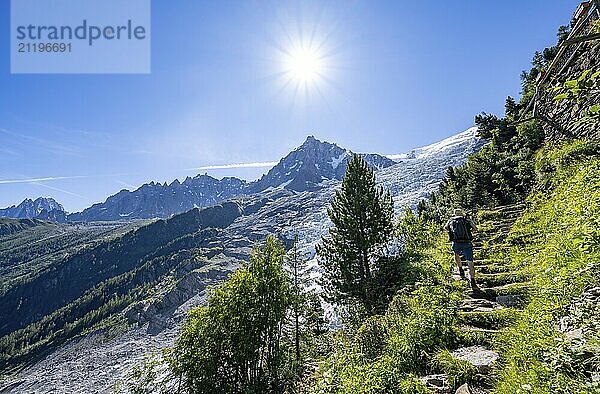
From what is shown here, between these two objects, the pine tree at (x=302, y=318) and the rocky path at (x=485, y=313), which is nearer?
the rocky path at (x=485, y=313)

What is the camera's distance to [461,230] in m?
9.62

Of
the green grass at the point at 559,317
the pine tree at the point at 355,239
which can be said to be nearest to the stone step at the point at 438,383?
the green grass at the point at 559,317

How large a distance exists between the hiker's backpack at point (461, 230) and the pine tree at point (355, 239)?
8.53 m

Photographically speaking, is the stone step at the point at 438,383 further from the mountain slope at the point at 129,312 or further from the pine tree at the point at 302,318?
the mountain slope at the point at 129,312

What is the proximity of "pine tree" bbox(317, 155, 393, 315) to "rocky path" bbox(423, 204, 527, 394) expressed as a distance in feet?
21.5

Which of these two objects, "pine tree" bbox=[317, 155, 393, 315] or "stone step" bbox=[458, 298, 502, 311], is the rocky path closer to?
"stone step" bbox=[458, 298, 502, 311]

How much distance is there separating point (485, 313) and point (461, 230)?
10.9 ft

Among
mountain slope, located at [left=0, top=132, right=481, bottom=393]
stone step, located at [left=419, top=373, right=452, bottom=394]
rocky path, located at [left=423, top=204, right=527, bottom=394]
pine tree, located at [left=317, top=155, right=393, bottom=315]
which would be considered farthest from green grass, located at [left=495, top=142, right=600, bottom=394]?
mountain slope, located at [left=0, top=132, right=481, bottom=393]

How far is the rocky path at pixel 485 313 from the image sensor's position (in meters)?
4.87

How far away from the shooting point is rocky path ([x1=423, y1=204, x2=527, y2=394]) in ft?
16.0

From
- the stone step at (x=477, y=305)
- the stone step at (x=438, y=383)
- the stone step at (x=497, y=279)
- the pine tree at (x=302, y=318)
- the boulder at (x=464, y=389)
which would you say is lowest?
the pine tree at (x=302, y=318)

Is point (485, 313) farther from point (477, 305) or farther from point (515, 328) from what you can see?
point (515, 328)

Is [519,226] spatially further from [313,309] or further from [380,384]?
[313,309]

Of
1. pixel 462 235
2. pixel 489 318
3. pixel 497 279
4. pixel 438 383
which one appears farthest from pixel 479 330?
pixel 462 235
